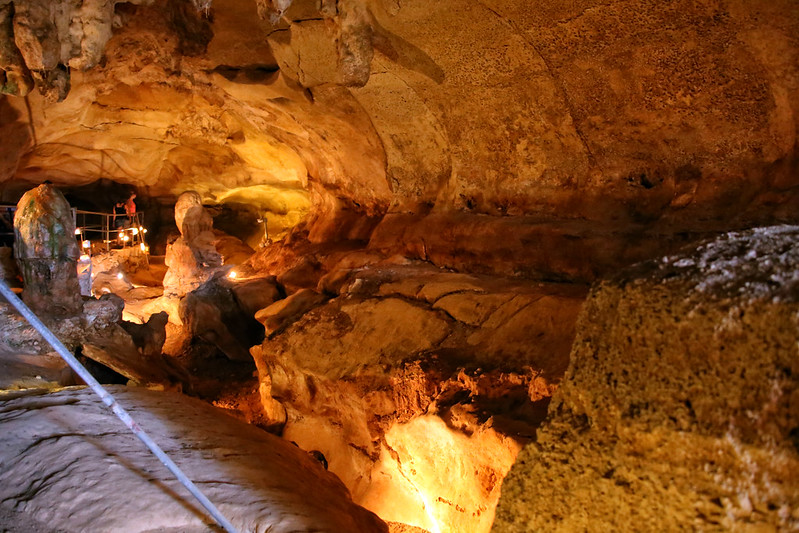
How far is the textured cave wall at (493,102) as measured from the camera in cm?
448

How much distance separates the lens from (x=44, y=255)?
7941mm

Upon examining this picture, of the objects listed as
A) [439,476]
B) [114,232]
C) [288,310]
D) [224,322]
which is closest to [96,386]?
[439,476]

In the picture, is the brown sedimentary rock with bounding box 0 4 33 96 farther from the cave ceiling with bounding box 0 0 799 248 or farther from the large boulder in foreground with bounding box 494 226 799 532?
the large boulder in foreground with bounding box 494 226 799 532

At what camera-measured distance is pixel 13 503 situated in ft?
9.51

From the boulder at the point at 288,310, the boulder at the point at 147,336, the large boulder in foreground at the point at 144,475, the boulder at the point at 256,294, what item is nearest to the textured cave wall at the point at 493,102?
the boulder at the point at 288,310

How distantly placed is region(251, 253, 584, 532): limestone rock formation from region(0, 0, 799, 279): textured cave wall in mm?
1073

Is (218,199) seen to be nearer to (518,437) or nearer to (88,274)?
(88,274)

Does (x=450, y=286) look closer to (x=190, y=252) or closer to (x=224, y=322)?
(x=224, y=322)

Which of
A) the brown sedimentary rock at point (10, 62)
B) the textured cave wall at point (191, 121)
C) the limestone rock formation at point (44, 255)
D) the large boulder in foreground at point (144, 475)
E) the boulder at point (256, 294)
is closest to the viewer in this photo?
the large boulder in foreground at point (144, 475)

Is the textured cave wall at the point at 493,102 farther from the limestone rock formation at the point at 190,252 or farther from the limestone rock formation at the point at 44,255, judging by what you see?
the limestone rock formation at the point at 190,252

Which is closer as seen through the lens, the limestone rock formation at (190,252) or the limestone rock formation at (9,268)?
the limestone rock formation at (9,268)

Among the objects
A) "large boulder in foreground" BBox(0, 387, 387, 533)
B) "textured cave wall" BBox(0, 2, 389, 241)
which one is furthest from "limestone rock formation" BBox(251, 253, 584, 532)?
"textured cave wall" BBox(0, 2, 389, 241)

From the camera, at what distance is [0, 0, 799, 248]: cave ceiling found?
446cm

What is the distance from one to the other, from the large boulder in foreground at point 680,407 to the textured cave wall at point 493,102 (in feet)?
10.2
